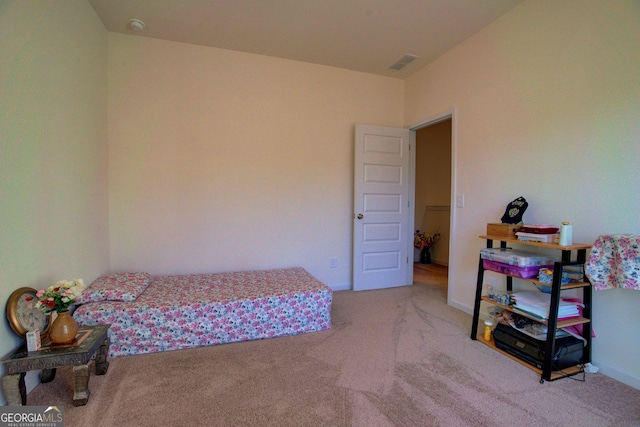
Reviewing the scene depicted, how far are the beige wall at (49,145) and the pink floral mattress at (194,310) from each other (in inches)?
14.3

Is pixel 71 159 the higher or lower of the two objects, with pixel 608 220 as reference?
higher

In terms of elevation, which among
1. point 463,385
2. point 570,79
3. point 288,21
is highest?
point 288,21

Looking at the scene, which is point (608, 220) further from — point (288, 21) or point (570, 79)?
point (288, 21)

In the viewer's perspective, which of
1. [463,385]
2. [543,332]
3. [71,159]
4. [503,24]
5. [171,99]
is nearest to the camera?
[463,385]

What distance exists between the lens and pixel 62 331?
64.0 inches

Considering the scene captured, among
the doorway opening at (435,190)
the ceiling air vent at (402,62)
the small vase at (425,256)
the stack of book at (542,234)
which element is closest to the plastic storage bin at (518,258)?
the stack of book at (542,234)

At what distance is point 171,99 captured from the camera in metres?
3.07

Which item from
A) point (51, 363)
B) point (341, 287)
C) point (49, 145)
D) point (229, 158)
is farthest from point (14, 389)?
point (341, 287)

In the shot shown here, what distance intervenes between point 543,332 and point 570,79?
182 centimetres

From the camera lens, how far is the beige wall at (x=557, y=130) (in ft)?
6.00

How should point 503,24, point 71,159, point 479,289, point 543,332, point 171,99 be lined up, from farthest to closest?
point 171,99 < point 503,24 < point 479,289 < point 71,159 < point 543,332

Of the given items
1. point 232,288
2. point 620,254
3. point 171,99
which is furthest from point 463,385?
point 171,99

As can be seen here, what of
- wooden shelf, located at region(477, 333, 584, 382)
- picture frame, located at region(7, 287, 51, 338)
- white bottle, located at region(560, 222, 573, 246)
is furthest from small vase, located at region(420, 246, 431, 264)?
picture frame, located at region(7, 287, 51, 338)

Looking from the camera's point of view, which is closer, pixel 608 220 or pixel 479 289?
pixel 608 220
